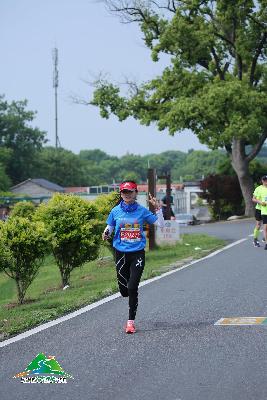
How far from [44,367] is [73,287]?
848cm

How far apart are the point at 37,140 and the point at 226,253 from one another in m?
103

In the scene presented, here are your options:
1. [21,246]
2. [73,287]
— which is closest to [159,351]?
[21,246]

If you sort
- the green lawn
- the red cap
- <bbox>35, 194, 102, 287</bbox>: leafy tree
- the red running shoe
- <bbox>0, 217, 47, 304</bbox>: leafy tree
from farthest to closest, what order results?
<bbox>35, 194, 102, 287</bbox>: leafy tree
<bbox>0, 217, 47, 304</bbox>: leafy tree
the green lawn
the red cap
the red running shoe

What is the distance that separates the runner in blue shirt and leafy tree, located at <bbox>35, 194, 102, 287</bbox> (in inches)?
245

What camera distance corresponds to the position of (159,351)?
757cm

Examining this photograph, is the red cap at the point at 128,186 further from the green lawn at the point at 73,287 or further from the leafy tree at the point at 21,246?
the leafy tree at the point at 21,246

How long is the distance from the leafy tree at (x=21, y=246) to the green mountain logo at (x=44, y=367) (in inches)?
228

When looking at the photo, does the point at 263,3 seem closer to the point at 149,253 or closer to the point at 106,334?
the point at 149,253

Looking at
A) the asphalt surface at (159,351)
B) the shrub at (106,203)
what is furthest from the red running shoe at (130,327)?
the shrub at (106,203)

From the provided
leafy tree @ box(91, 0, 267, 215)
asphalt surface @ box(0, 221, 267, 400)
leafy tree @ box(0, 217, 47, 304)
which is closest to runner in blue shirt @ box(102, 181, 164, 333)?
asphalt surface @ box(0, 221, 267, 400)

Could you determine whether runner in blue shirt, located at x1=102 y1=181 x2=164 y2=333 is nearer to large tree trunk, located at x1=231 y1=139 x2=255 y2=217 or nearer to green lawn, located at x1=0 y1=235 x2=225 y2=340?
green lawn, located at x1=0 y1=235 x2=225 y2=340

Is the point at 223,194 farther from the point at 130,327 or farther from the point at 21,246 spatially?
the point at 130,327

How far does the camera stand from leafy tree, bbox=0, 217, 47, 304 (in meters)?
13.1

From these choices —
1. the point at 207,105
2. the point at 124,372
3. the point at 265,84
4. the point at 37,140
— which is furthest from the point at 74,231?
the point at 37,140
